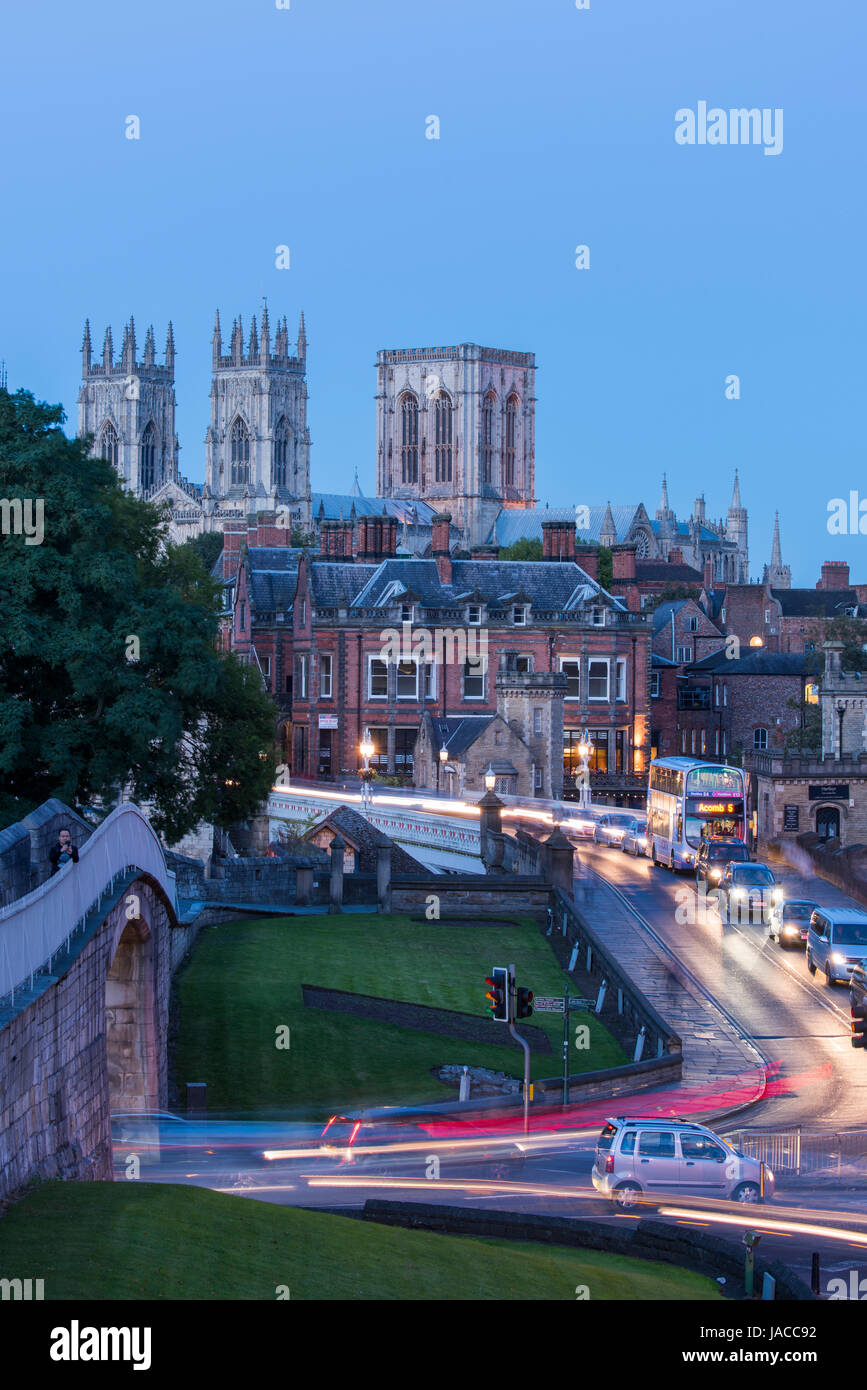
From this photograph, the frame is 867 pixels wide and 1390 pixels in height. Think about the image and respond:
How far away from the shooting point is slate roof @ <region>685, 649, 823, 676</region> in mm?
108000

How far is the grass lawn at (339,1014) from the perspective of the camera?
31844 mm

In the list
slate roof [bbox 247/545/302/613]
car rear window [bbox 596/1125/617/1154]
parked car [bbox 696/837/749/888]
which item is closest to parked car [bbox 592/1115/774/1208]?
car rear window [bbox 596/1125/617/1154]

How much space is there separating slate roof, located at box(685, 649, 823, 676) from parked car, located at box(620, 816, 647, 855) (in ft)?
144

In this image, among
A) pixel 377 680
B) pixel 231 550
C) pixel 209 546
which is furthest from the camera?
pixel 209 546

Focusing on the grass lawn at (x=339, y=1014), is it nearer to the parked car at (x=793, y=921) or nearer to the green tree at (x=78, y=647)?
the green tree at (x=78, y=647)

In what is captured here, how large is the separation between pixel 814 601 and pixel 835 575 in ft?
40.2

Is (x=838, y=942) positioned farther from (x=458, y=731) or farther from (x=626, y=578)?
(x=626, y=578)

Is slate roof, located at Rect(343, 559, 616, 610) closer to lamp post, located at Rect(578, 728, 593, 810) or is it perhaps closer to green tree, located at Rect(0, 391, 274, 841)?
lamp post, located at Rect(578, 728, 593, 810)

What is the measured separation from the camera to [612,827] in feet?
221

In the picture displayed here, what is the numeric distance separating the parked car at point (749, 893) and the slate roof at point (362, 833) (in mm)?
11578

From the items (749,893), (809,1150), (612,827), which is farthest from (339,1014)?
(612,827)
